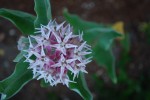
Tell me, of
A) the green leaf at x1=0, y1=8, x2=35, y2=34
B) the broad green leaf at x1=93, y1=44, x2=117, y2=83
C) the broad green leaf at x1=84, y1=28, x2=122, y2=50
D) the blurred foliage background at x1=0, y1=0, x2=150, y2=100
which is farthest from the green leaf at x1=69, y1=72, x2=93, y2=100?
the blurred foliage background at x1=0, y1=0, x2=150, y2=100

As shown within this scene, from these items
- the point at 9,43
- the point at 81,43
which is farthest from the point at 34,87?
the point at 81,43

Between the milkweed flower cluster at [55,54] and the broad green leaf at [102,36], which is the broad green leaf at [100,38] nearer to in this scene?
the broad green leaf at [102,36]

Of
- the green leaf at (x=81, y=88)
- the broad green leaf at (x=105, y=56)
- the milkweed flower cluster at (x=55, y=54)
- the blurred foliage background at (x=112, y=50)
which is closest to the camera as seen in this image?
the milkweed flower cluster at (x=55, y=54)

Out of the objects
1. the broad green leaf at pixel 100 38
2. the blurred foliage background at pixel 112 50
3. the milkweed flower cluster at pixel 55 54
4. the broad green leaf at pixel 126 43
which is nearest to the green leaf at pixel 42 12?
the milkweed flower cluster at pixel 55 54

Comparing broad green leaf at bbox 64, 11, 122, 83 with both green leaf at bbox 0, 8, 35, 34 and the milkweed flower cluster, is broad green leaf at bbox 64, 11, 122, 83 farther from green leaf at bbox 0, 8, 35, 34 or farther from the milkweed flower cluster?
the milkweed flower cluster

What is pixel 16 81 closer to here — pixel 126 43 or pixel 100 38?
pixel 100 38

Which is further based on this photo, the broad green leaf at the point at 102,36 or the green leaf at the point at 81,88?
the broad green leaf at the point at 102,36

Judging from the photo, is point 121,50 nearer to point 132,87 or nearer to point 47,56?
point 132,87

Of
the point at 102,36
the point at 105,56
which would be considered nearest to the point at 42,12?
the point at 102,36
